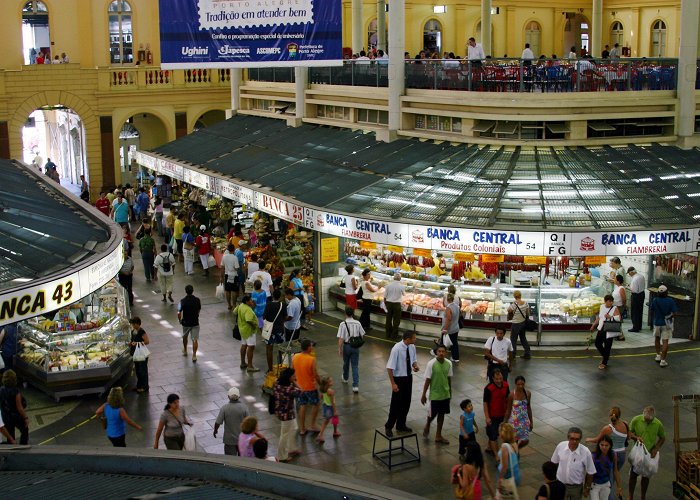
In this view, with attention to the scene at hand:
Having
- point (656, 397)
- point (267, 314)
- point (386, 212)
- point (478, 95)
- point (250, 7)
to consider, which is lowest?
point (656, 397)

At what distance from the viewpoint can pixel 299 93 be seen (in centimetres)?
2833

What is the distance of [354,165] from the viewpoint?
2258 centimetres

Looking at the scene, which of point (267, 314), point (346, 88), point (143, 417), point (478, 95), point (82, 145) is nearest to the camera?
point (143, 417)

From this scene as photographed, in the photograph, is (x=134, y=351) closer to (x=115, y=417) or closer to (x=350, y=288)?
(x=115, y=417)

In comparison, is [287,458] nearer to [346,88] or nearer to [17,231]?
[17,231]

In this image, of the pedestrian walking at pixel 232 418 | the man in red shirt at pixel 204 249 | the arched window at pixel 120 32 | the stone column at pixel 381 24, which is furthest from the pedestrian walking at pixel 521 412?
the arched window at pixel 120 32

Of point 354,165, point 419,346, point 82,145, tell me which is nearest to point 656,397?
point 419,346

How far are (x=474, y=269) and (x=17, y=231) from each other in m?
9.35

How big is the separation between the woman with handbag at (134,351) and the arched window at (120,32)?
968 inches

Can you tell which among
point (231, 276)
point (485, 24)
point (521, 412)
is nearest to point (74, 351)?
point (231, 276)

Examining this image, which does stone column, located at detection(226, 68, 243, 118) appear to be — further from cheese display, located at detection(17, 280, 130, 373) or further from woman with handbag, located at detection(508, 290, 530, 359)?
woman with handbag, located at detection(508, 290, 530, 359)

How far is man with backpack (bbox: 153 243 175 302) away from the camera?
70.2 feet

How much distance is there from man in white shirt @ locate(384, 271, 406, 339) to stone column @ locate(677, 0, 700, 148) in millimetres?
7452

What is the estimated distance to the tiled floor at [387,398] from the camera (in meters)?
13.0
